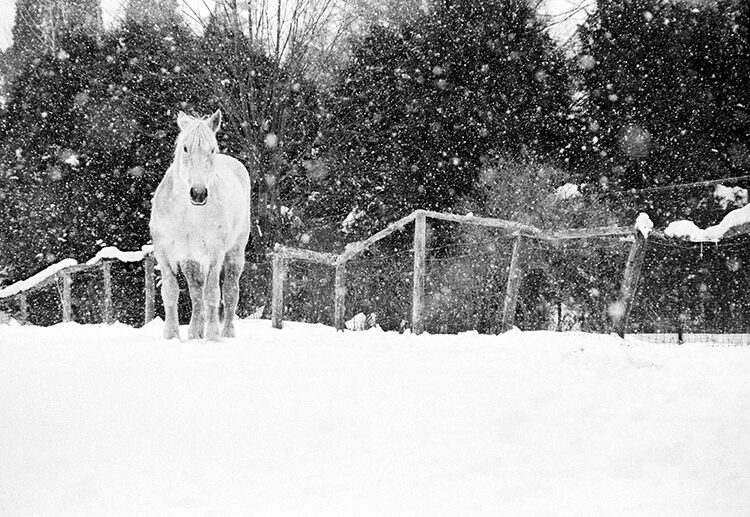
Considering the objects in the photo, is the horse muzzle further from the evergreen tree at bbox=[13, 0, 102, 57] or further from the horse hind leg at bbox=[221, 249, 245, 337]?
the evergreen tree at bbox=[13, 0, 102, 57]

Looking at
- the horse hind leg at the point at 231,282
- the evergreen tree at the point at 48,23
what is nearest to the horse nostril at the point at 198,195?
the horse hind leg at the point at 231,282

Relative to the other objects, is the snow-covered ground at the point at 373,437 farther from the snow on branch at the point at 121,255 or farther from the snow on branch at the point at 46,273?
the snow on branch at the point at 46,273

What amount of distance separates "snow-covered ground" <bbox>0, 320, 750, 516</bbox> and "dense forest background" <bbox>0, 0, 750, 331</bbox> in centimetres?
704

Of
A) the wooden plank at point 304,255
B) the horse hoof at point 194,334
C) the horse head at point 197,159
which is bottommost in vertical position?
the horse hoof at point 194,334

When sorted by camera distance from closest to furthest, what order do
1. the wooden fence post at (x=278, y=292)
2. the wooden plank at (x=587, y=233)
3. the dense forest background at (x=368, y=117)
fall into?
the wooden plank at (x=587, y=233) → the wooden fence post at (x=278, y=292) → the dense forest background at (x=368, y=117)

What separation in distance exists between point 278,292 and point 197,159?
4203mm

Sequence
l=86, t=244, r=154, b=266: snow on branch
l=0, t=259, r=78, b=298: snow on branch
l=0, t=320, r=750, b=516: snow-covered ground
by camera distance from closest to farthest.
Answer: l=0, t=320, r=750, b=516: snow-covered ground, l=86, t=244, r=154, b=266: snow on branch, l=0, t=259, r=78, b=298: snow on branch

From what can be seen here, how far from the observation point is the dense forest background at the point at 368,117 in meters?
A: 12.7

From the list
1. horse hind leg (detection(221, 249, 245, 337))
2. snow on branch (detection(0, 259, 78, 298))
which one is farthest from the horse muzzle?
snow on branch (detection(0, 259, 78, 298))

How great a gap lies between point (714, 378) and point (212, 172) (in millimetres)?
3570

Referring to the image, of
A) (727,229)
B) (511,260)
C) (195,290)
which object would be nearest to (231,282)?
(195,290)

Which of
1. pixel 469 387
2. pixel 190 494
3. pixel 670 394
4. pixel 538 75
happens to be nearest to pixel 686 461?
pixel 670 394

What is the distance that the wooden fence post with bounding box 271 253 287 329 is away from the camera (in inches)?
336

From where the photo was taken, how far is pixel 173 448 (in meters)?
2.25
